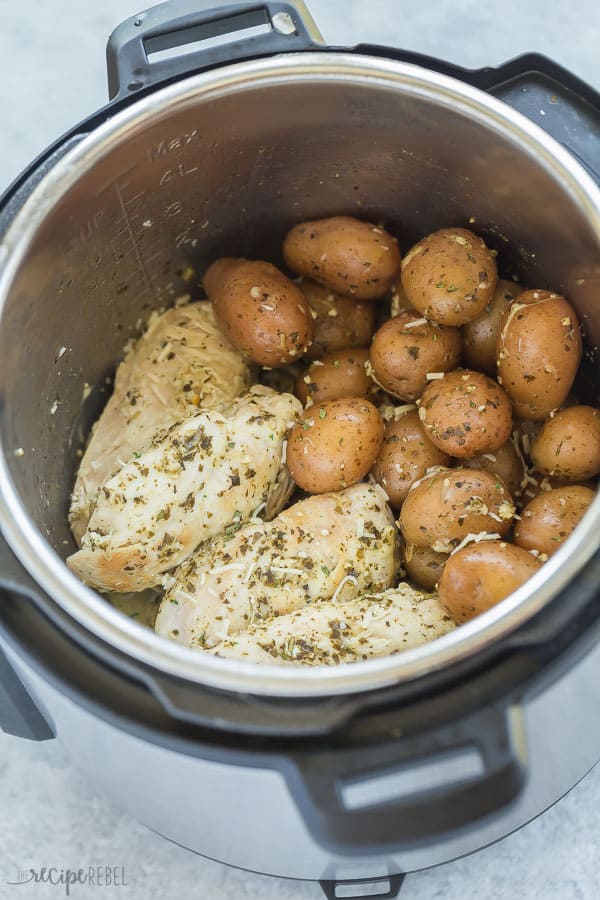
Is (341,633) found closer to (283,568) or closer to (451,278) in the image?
(283,568)

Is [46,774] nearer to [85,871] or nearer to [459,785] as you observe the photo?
[85,871]

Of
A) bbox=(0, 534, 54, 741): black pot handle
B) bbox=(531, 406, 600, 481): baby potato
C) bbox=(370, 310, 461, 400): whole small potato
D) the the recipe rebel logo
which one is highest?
bbox=(370, 310, 461, 400): whole small potato

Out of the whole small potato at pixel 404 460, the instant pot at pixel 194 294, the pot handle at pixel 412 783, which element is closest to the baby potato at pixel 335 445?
the whole small potato at pixel 404 460

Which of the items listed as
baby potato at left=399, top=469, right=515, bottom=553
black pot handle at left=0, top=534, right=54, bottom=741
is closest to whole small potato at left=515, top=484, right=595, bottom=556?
baby potato at left=399, top=469, right=515, bottom=553

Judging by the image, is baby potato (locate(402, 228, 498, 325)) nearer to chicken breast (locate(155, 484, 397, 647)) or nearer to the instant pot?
the instant pot

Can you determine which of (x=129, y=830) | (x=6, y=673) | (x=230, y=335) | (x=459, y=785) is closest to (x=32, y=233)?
(x=230, y=335)

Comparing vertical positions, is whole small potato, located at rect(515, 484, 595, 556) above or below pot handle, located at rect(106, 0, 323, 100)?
below
